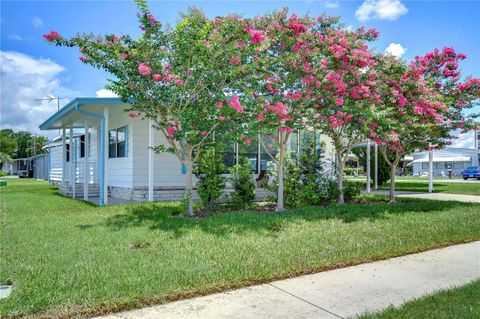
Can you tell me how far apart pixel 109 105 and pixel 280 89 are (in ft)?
16.5

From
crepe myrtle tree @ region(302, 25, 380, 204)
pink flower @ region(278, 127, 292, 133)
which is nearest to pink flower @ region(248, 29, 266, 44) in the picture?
crepe myrtle tree @ region(302, 25, 380, 204)

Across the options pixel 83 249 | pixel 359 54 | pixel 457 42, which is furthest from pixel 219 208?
pixel 457 42

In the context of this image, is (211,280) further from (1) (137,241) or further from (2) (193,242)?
Result: (1) (137,241)

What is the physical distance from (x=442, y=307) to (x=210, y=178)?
6.49 meters

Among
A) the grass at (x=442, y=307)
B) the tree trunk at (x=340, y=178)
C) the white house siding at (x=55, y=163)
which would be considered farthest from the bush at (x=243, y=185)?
the white house siding at (x=55, y=163)

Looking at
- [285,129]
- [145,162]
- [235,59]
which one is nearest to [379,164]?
[285,129]

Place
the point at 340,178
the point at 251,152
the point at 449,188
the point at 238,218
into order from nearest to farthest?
the point at 238,218
the point at 340,178
the point at 251,152
the point at 449,188

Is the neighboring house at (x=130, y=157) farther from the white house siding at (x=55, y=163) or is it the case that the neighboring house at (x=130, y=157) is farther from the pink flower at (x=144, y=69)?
the white house siding at (x=55, y=163)

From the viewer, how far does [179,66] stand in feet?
26.5

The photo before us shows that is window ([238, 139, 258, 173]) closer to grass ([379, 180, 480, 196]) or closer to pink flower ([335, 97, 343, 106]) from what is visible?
pink flower ([335, 97, 343, 106])

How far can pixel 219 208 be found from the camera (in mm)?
9383

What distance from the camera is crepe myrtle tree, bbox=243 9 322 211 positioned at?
8336 millimetres

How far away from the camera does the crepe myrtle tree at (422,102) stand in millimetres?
9711

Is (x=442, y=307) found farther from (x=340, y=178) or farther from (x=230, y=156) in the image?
(x=230, y=156)
